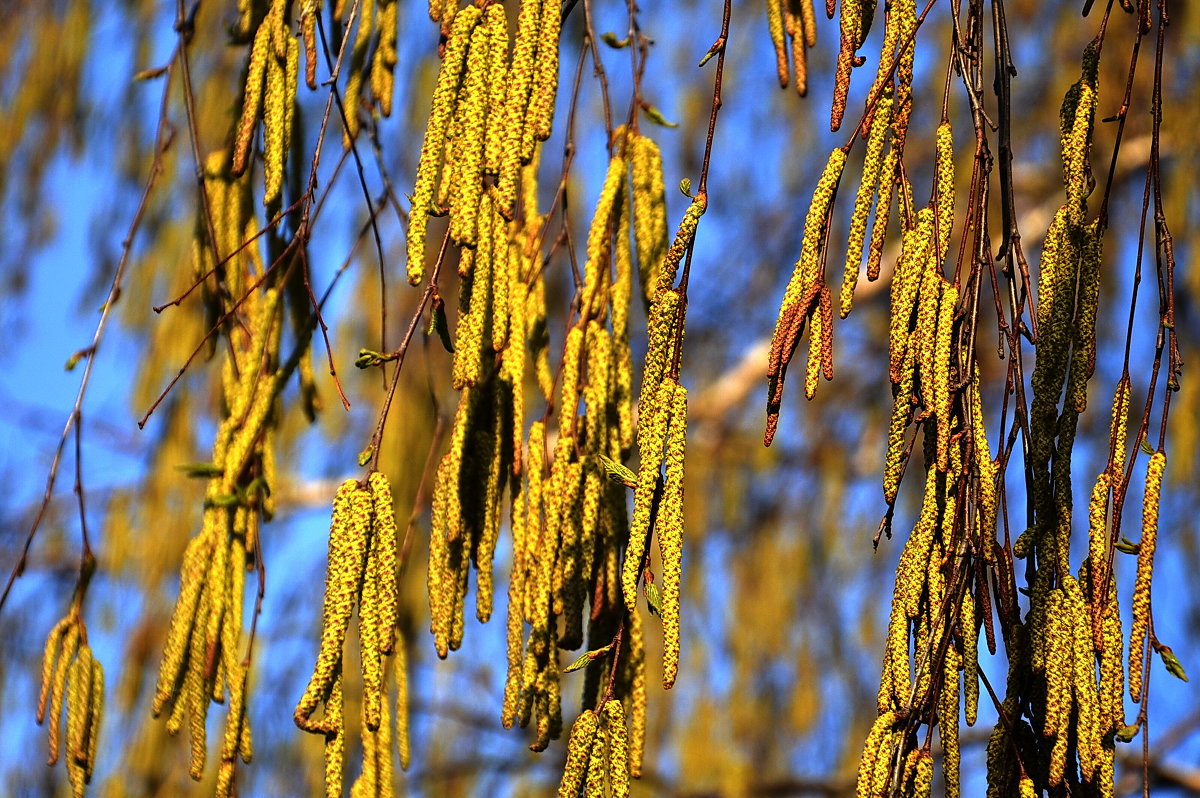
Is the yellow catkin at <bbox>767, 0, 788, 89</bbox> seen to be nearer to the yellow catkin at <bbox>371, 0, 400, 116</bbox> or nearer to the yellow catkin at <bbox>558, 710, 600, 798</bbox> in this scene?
the yellow catkin at <bbox>371, 0, 400, 116</bbox>

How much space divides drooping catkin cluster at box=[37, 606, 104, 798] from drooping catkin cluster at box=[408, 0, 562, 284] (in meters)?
0.47

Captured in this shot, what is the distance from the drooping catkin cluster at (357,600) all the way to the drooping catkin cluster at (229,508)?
5.2 inches

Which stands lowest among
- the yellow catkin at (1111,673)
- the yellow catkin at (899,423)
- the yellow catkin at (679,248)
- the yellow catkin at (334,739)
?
the yellow catkin at (334,739)

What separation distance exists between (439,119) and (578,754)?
399 millimetres

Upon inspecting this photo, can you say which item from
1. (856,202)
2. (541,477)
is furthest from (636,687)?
(856,202)

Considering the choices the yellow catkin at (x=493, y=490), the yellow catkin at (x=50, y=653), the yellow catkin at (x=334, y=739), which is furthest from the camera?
the yellow catkin at (x=50, y=653)

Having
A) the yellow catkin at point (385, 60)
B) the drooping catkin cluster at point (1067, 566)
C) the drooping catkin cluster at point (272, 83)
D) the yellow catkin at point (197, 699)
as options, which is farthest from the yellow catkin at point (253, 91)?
the drooping catkin cluster at point (1067, 566)

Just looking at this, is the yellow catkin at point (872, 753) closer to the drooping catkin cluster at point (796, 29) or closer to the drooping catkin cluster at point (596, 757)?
the drooping catkin cluster at point (596, 757)

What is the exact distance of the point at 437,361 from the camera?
9.59ft

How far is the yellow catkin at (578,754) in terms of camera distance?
76cm

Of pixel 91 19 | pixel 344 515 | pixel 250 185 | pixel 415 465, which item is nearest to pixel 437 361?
pixel 415 465

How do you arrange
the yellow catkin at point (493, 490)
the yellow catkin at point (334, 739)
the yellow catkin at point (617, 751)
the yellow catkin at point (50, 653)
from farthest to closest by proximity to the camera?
the yellow catkin at point (50, 653), the yellow catkin at point (493, 490), the yellow catkin at point (334, 739), the yellow catkin at point (617, 751)

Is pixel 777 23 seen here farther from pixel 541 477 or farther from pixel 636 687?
pixel 636 687

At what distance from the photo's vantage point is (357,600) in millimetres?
892
